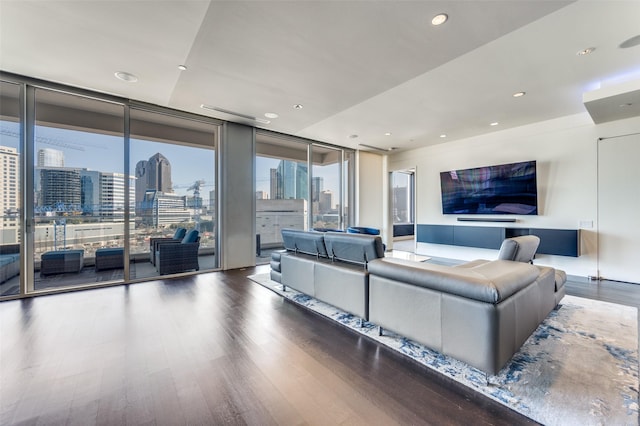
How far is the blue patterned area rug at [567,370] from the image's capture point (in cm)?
156

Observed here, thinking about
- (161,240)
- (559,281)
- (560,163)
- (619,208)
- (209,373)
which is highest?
(560,163)

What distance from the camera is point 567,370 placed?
1948 millimetres

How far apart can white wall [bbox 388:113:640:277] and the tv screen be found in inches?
8.4

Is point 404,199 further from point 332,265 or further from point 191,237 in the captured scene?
point 332,265

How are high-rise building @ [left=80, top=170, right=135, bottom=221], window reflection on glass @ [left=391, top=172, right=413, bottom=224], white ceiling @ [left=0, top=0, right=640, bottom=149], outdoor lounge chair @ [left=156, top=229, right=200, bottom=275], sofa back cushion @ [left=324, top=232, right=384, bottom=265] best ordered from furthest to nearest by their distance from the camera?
window reflection on glass @ [left=391, top=172, right=413, bottom=224]
outdoor lounge chair @ [left=156, top=229, right=200, bottom=275]
high-rise building @ [left=80, top=170, right=135, bottom=221]
sofa back cushion @ [left=324, top=232, right=384, bottom=265]
white ceiling @ [left=0, top=0, right=640, bottom=149]

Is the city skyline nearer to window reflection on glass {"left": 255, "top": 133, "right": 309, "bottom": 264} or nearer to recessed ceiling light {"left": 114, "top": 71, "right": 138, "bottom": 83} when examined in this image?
window reflection on glass {"left": 255, "top": 133, "right": 309, "bottom": 264}

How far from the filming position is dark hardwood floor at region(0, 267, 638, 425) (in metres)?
1.55

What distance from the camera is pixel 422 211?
23.8 ft

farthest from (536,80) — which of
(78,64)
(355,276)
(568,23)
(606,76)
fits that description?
(78,64)

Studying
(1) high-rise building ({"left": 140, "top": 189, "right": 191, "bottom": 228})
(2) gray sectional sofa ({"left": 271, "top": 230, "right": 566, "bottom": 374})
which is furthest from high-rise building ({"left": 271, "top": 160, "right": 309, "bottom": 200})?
(2) gray sectional sofa ({"left": 271, "top": 230, "right": 566, "bottom": 374})

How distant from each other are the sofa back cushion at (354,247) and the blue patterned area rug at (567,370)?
2.28 ft

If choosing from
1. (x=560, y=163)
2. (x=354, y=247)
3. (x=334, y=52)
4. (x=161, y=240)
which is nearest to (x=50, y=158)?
(x=161, y=240)

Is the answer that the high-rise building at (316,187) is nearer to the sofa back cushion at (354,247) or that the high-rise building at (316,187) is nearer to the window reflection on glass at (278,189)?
the window reflection on glass at (278,189)

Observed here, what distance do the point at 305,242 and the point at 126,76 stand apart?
3.19m
